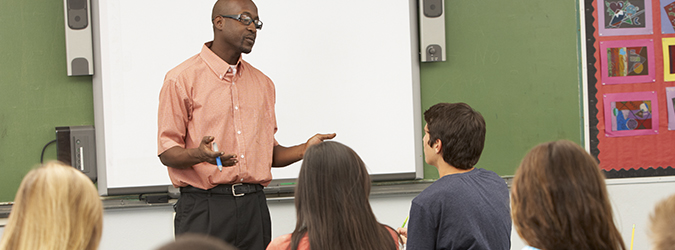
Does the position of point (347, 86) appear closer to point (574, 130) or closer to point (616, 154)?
point (574, 130)

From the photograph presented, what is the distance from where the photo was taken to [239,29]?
2.18 metres

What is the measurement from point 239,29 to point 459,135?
953mm

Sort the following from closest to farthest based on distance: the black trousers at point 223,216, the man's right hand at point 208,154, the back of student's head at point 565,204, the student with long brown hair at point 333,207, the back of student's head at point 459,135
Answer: the back of student's head at point 565,204 → the student with long brown hair at point 333,207 → the back of student's head at point 459,135 → the man's right hand at point 208,154 → the black trousers at point 223,216

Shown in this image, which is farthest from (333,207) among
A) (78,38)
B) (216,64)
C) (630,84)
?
(630,84)

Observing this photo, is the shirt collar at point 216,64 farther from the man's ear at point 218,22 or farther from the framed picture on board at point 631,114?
the framed picture on board at point 631,114

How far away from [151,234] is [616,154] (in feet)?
8.58

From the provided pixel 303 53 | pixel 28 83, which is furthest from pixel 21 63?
pixel 303 53

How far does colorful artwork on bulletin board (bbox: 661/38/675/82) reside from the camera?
10.5 feet

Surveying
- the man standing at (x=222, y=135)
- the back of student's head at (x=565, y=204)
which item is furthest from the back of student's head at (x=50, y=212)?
the man standing at (x=222, y=135)

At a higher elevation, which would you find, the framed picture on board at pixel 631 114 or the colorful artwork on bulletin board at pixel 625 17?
the colorful artwork on bulletin board at pixel 625 17

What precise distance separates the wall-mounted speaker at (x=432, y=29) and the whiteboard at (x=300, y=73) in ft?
0.17

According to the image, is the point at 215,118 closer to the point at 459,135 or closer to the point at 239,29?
the point at 239,29

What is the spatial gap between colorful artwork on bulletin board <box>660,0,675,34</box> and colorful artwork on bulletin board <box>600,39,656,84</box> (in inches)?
4.3

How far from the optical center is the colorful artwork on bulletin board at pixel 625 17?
3.17m
